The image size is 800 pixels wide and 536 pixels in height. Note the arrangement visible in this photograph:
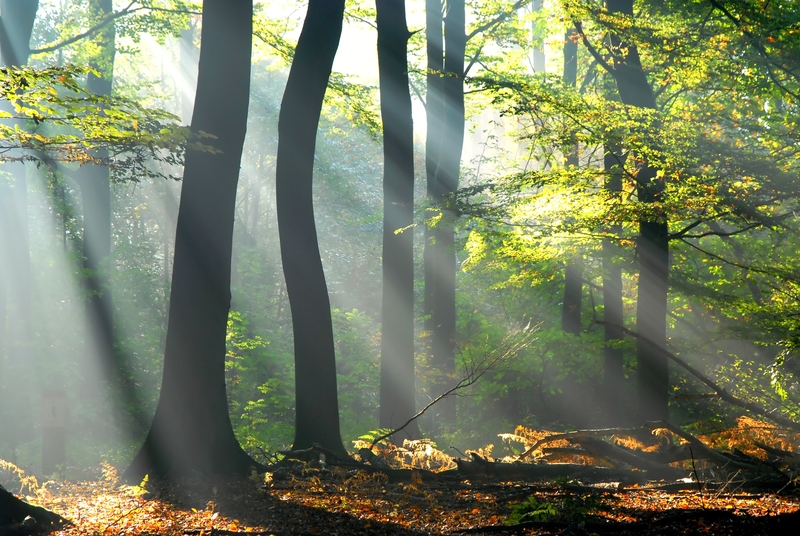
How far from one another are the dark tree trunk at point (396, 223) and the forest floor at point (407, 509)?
3990 mm

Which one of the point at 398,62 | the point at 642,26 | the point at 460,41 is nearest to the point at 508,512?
the point at 642,26

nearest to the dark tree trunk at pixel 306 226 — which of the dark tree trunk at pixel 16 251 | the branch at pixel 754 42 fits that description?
the branch at pixel 754 42

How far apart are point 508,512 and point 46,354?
1518cm

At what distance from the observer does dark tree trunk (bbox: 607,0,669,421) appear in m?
9.55

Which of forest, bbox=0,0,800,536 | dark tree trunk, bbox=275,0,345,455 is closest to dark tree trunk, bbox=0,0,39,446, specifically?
forest, bbox=0,0,800,536

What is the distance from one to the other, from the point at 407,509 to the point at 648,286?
6.29 m

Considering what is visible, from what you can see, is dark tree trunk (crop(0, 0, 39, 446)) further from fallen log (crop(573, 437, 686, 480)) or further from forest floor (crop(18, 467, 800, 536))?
fallen log (crop(573, 437, 686, 480))

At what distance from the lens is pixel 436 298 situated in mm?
13773

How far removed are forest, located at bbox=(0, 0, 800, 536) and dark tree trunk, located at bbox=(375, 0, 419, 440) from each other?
0.16ft

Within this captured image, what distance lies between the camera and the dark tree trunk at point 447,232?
1350cm

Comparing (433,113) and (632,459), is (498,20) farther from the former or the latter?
(632,459)

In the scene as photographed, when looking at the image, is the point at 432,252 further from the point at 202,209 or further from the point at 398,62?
the point at 202,209

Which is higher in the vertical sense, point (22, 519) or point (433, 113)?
point (433, 113)

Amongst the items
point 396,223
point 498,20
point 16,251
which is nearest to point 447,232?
Result: point 396,223
